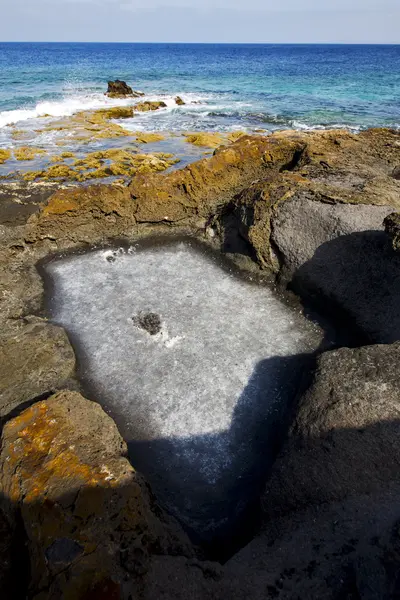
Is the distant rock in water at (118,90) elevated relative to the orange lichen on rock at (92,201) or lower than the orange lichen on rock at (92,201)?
elevated

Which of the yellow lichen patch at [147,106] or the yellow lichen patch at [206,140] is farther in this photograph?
the yellow lichen patch at [147,106]

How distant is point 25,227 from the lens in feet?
32.8

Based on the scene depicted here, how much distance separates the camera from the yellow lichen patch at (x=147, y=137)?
23.0 metres

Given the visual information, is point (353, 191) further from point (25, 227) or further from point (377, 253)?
point (25, 227)

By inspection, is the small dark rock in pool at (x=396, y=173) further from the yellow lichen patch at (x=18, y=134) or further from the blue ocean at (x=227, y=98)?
the yellow lichen patch at (x=18, y=134)

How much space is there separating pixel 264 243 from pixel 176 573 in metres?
7.06

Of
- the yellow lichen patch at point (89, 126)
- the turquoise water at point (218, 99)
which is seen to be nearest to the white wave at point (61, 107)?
the turquoise water at point (218, 99)

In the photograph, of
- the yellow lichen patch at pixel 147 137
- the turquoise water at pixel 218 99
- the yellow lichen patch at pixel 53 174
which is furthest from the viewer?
the turquoise water at pixel 218 99

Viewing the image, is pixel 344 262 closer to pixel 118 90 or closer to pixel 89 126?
pixel 89 126

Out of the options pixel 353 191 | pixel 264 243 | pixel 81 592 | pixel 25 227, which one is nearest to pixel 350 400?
pixel 81 592

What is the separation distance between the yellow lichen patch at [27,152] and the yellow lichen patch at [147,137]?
226 inches

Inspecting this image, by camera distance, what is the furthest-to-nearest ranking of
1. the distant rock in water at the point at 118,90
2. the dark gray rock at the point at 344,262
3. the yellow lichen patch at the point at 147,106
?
the distant rock in water at the point at 118,90
the yellow lichen patch at the point at 147,106
the dark gray rock at the point at 344,262

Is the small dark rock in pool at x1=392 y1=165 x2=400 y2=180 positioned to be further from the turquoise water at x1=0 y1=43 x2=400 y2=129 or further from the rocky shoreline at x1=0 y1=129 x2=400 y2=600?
the turquoise water at x1=0 y1=43 x2=400 y2=129

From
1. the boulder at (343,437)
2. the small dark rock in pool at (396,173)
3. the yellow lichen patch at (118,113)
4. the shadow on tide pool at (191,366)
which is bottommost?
the shadow on tide pool at (191,366)
